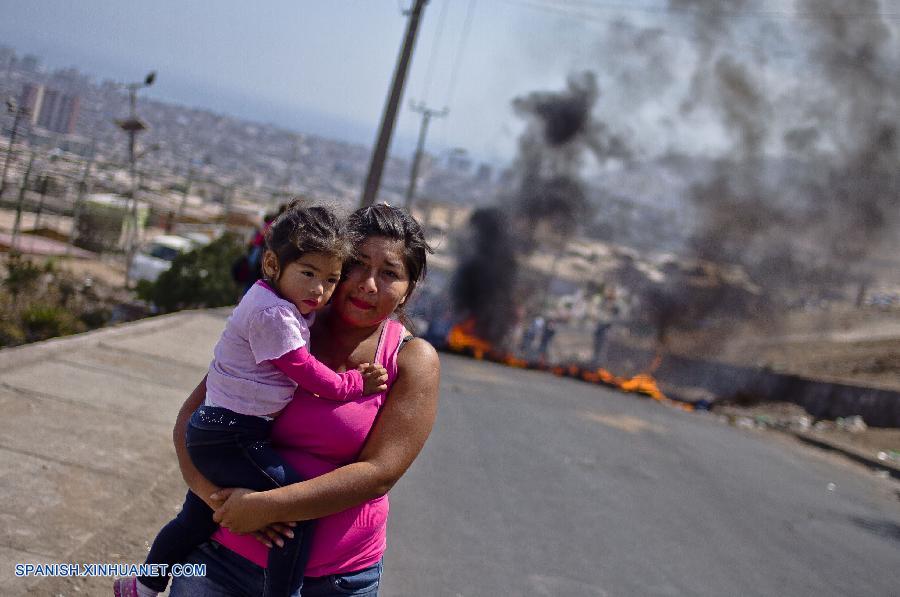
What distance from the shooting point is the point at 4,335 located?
1141cm

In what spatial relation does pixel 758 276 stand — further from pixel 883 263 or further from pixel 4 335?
pixel 4 335

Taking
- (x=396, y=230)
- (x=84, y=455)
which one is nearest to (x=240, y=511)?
(x=396, y=230)

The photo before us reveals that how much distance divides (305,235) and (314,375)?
348 mm

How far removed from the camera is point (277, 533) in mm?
2359

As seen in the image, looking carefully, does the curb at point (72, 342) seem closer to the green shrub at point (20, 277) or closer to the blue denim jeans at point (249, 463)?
the green shrub at point (20, 277)

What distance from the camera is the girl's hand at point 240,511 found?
2322 mm

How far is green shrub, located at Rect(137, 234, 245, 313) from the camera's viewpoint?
692 inches

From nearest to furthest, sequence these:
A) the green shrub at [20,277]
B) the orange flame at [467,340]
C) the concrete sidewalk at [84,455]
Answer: the concrete sidewalk at [84,455] → the green shrub at [20,277] → the orange flame at [467,340]

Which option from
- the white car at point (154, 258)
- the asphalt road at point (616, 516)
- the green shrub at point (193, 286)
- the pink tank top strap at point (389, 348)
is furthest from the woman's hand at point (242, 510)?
the white car at point (154, 258)

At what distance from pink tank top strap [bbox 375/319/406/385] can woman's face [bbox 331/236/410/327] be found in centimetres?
6

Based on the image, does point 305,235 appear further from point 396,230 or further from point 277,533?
point 277,533

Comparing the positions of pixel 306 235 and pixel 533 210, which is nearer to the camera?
pixel 306 235

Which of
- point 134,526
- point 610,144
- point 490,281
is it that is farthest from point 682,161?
point 134,526

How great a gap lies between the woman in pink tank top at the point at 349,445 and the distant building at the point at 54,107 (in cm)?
1663
